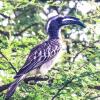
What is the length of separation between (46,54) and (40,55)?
8.0 inches

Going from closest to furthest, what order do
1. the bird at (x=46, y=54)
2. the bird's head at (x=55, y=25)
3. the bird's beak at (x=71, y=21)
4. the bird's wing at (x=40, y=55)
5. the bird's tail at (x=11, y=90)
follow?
the bird's tail at (x=11, y=90)
the bird at (x=46, y=54)
the bird's wing at (x=40, y=55)
the bird's beak at (x=71, y=21)
the bird's head at (x=55, y=25)

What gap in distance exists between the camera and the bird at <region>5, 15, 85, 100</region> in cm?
570

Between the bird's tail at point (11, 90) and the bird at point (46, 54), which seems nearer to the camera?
the bird's tail at point (11, 90)

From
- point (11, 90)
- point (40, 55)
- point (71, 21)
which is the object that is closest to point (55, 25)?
point (71, 21)

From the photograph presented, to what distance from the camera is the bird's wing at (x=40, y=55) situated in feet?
19.9

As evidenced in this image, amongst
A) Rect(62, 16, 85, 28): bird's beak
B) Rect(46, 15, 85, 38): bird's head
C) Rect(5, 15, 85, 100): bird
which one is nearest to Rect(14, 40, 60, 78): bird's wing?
Rect(5, 15, 85, 100): bird

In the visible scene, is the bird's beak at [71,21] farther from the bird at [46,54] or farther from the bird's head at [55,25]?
the bird's head at [55,25]

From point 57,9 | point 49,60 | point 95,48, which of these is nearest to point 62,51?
point 49,60

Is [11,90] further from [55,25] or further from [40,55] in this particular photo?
[55,25]

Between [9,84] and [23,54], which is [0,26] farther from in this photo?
[9,84]

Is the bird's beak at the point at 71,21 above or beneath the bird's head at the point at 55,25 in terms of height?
above

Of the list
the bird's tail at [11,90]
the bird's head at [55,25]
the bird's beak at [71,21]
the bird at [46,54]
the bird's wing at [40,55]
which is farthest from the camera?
the bird's head at [55,25]

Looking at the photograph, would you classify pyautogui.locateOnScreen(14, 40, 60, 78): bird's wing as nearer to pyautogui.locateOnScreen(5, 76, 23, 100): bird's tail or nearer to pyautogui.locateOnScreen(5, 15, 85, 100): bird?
pyautogui.locateOnScreen(5, 15, 85, 100): bird

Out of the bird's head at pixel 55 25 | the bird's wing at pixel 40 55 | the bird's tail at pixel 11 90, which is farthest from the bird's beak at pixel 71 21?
the bird's tail at pixel 11 90
